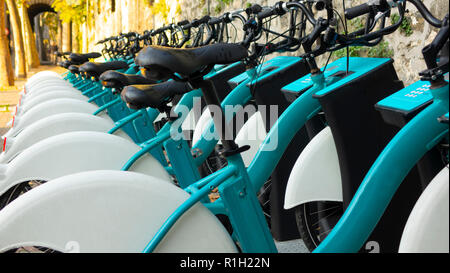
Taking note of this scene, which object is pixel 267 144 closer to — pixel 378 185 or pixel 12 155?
pixel 378 185

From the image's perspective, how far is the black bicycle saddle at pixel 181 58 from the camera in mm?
1511

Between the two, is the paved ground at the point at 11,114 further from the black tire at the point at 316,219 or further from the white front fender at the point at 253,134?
the white front fender at the point at 253,134

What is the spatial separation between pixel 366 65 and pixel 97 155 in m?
1.28


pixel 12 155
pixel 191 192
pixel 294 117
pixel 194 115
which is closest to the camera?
pixel 191 192

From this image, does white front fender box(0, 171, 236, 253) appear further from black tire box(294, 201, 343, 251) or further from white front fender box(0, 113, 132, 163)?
white front fender box(0, 113, 132, 163)

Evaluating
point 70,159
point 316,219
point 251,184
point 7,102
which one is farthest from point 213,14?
point 7,102

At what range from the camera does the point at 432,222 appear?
1.46 metres

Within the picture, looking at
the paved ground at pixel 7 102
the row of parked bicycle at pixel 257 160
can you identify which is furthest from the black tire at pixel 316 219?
the paved ground at pixel 7 102

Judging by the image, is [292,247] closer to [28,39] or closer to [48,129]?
[48,129]

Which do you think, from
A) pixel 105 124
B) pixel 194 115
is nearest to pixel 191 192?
pixel 105 124

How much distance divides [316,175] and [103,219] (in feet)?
3.24

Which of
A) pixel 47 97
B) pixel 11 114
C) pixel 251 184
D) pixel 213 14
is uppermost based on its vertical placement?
pixel 213 14

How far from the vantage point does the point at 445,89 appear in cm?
151

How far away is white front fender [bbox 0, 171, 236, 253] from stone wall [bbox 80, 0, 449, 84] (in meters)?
1.70
